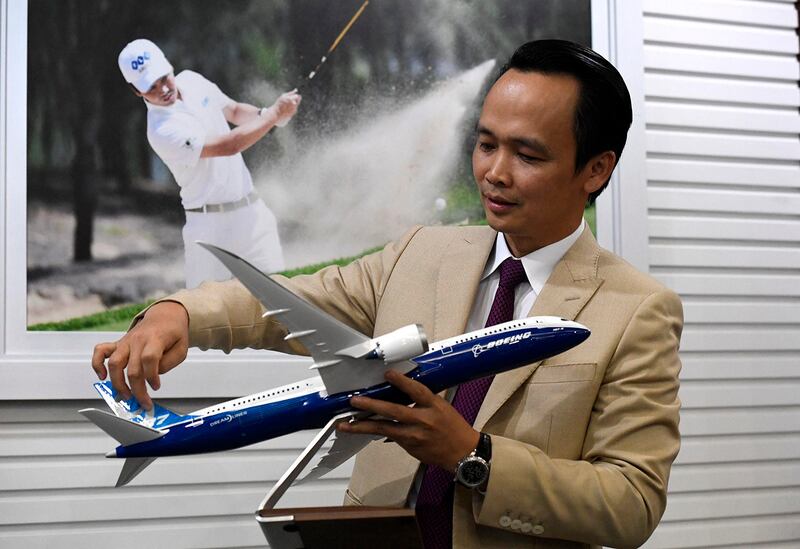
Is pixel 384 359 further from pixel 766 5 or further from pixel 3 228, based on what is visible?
pixel 766 5

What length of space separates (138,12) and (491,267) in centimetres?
196

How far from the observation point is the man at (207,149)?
3197mm

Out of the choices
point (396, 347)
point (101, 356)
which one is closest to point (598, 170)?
point (396, 347)

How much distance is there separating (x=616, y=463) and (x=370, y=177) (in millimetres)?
2016

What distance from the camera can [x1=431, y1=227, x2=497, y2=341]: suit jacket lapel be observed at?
70.2 inches

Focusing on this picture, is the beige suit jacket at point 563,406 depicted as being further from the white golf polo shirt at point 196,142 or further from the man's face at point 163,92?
the man's face at point 163,92

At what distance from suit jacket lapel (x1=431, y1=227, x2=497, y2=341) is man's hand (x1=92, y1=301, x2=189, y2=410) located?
52 centimetres

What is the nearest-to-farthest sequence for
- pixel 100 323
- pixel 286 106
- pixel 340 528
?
pixel 340 528 → pixel 100 323 → pixel 286 106

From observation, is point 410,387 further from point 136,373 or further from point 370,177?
point 370,177

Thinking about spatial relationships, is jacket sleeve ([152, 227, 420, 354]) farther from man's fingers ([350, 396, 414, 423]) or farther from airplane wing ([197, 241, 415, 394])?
man's fingers ([350, 396, 414, 423])

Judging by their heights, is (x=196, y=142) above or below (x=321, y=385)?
above

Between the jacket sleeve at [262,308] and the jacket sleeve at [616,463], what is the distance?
0.58m

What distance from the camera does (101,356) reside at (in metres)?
1.51

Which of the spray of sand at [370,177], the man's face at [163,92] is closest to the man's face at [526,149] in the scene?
the spray of sand at [370,177]
